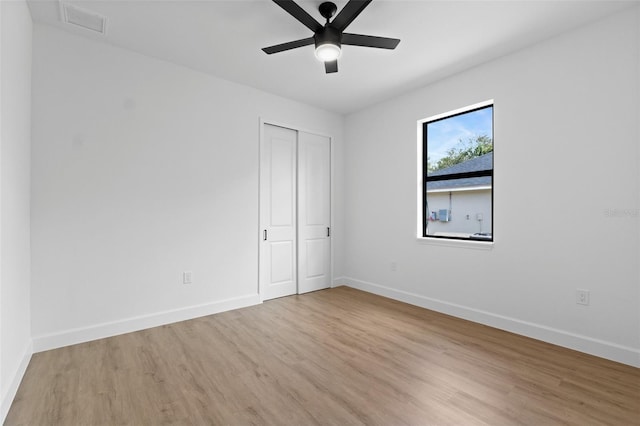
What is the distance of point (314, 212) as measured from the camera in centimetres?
475

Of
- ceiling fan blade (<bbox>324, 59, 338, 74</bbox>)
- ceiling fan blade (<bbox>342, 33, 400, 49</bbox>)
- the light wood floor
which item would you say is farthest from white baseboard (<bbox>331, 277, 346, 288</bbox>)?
ceiling fan blade (<bbox>342, 33, 400, 49</bbox>)

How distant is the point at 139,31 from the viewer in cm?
276

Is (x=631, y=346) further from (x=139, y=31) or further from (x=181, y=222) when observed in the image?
(x=139, y=31)

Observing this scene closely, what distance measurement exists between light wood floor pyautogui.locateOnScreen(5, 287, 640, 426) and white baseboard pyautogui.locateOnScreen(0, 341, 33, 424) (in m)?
0.04

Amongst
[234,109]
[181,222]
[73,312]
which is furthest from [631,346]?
[73,312]

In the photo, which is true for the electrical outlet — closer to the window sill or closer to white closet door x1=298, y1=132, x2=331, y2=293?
the window sill

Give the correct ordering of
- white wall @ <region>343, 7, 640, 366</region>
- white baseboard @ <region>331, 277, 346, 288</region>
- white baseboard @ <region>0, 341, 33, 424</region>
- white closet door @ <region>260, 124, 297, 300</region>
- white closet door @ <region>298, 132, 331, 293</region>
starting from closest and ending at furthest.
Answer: white baseboard @ <region>0, 341, 33, 424</region>
white wall @ <region>343, 7, 640, 366</region>
white closet door @ <region>260, 124, 297, 300</region>
white closet door @ <region>298, 132, 331, 293</region>
white baseboard @ <region>331, 277, 346, 288</region>

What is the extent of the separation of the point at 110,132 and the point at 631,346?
496 cm

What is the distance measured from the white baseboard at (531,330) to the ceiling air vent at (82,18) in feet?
14.2

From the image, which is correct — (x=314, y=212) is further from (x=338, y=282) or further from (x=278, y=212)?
(x=338, y=282)

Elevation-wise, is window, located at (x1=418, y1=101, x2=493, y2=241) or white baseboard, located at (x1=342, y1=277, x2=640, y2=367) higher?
window, located at (x1=418, y1=101, x2=493, y2=241)

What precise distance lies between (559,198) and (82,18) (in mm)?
4511

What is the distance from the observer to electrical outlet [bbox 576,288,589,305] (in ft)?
8.68

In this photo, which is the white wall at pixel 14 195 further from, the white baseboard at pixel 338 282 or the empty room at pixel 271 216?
the white baseboard at pixel 338 282
